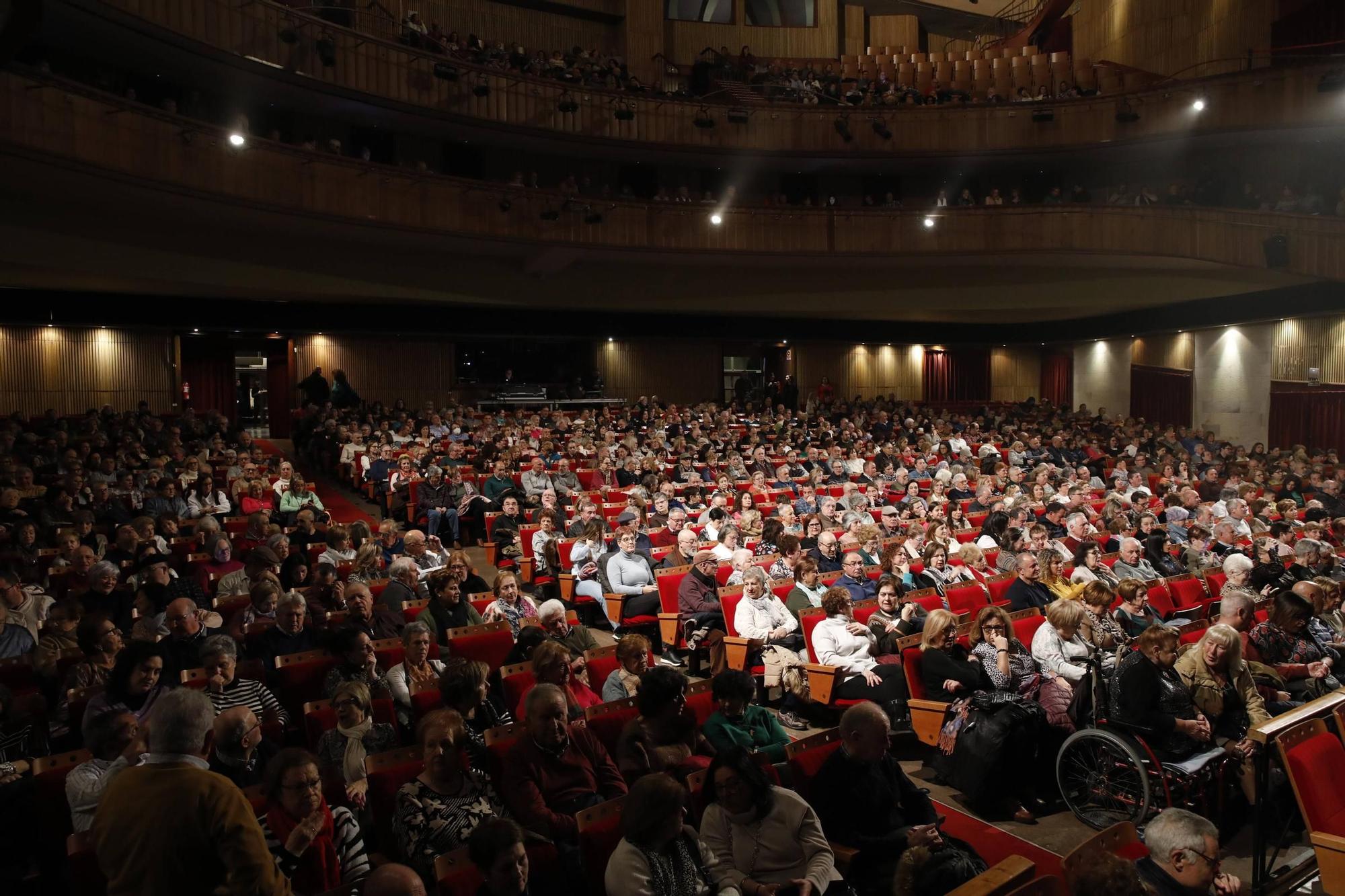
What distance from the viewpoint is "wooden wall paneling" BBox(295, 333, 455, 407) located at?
1517cm

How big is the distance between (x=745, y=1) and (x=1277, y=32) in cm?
901

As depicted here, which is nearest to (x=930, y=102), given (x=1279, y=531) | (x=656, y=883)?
(x=1279, y=531)

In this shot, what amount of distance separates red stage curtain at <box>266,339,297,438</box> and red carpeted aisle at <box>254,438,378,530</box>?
12.6 ft

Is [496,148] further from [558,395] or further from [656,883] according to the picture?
[656,883]

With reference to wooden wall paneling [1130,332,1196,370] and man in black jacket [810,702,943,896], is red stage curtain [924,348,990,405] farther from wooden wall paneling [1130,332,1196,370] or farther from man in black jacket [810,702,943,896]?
man in black jacket [810,702,943,896]

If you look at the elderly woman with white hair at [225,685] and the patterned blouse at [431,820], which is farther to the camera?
the elderly woman with white hair at [225,685]

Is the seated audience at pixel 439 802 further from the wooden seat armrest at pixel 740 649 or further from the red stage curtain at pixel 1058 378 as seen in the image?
the red stage curtain at pixel 1058 378


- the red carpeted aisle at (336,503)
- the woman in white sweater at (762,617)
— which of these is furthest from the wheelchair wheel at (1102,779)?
the red carpeted aisle at (336,503)

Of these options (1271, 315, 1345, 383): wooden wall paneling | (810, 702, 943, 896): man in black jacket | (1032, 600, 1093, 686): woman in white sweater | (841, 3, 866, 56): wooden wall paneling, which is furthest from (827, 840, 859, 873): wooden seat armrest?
(841, 3, 866, 56): wooden wall paneling

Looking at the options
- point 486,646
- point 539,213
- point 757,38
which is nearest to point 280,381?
point 539,213

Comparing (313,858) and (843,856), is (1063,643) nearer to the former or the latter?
(843,856)

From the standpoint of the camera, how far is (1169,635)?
3723 mm

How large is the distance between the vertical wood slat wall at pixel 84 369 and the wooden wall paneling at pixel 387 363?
201 centimetres

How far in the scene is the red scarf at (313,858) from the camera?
2436 mm
